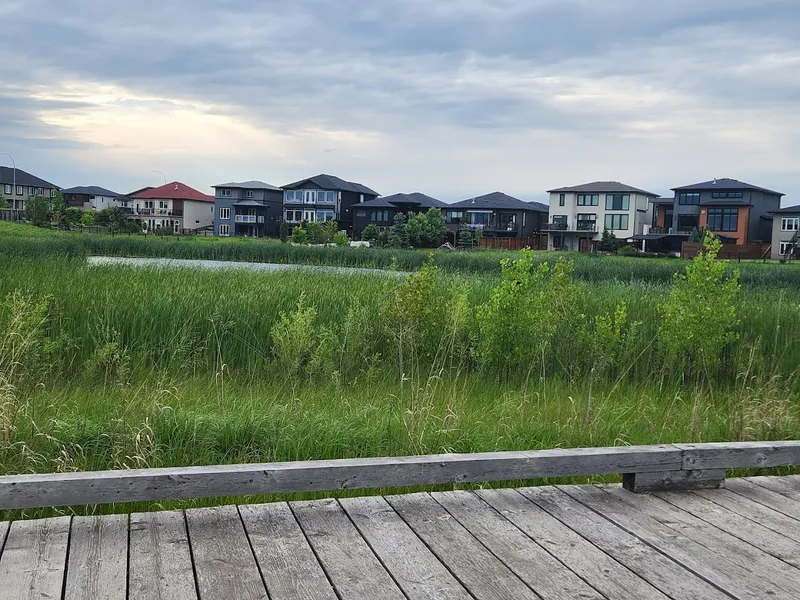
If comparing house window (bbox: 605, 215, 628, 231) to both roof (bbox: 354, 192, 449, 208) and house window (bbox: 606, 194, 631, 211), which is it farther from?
roof (bbox: 354, 192, 449, 208)

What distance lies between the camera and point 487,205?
3152 inches

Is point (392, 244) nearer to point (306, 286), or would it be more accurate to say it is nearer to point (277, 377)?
point (306, 286)

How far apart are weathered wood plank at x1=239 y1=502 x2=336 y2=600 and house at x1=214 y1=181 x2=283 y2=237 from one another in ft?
287

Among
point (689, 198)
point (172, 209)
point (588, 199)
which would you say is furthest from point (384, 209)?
point (172, 209)

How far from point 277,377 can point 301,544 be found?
5371mm

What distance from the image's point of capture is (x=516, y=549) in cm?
339

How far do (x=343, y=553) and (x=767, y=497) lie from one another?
248cm

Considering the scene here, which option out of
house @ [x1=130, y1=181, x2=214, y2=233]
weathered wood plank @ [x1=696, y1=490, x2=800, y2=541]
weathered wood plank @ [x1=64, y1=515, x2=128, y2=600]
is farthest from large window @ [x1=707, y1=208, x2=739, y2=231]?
weathered wood plank @ [x1=64, y1=515, x2=128, y2=600]

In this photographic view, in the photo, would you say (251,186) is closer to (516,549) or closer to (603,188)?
(603,188)

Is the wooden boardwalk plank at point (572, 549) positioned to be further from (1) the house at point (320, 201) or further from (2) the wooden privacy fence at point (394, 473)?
(1) the house at point (320, 201)

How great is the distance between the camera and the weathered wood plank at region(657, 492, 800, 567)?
3.47 metres

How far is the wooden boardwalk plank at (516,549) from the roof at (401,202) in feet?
256

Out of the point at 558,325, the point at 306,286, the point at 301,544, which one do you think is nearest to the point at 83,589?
the point at 301,544

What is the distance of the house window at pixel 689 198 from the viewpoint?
236 feet
